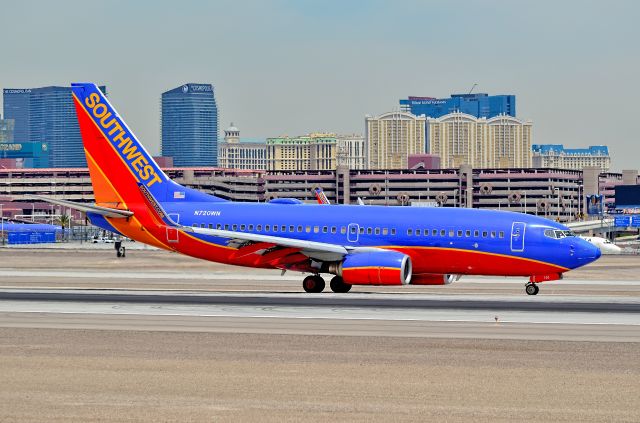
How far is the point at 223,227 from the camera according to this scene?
58.0 meters

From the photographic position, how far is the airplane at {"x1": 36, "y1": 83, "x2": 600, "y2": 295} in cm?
5419

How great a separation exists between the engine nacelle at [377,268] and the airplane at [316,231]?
1.8 inches

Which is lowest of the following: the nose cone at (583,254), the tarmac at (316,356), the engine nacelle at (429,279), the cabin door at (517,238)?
the tarmac at (316,356)

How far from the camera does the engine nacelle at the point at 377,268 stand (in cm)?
5291

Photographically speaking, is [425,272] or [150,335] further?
[425,272]

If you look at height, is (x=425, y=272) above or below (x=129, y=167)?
below

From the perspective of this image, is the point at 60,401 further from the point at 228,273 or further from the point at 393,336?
the point at 228,273

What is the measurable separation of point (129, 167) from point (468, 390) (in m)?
36.5

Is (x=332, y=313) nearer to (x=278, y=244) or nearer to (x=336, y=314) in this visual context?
(x=336, y=314)

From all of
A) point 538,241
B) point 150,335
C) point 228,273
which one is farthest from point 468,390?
point 228,273

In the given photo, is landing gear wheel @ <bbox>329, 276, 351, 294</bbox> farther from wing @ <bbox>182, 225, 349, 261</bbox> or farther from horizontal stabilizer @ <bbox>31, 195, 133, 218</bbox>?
horizontal stabilizer @ <bbox>31, 195, 133, 218</bbox>

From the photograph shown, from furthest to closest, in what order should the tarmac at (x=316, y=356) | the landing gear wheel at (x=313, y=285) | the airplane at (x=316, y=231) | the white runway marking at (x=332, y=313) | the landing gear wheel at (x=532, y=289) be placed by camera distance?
the landing gear wheel at (x=313, y=285) → the airplane at (x=316, y=231) → the landing gear wheel at (x=532, y=289) → the white runway marking at (x=332, y=313) → the tarmac at (x=316, y=356)

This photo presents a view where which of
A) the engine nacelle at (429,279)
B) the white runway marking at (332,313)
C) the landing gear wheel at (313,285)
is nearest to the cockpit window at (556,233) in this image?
the engine nacelle at (429,279)

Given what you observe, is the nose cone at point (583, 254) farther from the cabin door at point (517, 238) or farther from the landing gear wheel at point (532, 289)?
the cabin door at point (517, 238)
